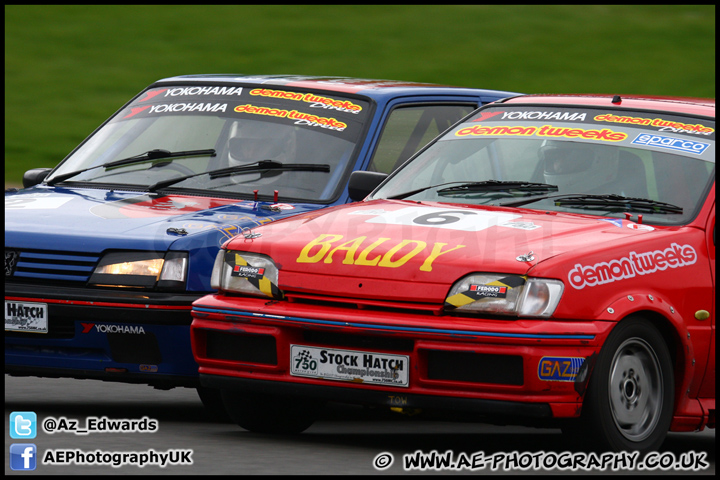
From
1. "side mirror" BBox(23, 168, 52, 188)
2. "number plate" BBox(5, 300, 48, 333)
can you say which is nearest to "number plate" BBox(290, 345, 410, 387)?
"number plate" BBox(5, 300, 48, 333)

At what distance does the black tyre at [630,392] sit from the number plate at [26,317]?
2.64 metres

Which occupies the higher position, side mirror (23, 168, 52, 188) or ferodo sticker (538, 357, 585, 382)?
side mirror (23, 168, 52, 188)

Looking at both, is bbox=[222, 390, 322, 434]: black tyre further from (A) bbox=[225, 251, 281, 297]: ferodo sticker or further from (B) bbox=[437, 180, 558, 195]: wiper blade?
(B) bbox=[437, 180, 558, 195]: wiper blade

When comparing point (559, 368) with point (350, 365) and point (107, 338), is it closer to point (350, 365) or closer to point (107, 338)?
point (350, 365)

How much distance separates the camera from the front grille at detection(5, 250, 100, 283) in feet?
20.7

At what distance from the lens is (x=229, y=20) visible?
26.0 meters

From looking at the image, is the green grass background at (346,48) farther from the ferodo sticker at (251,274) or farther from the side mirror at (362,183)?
the ferodo sticker at (251,274)

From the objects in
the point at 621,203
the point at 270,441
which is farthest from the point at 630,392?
the point at 270,441

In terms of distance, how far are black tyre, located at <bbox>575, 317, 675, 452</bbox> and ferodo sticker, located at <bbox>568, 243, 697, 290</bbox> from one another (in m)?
0.19

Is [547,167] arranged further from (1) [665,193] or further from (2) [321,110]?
(2) [321,110]

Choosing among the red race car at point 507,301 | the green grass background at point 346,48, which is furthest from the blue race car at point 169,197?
the green grass background at point 346,48

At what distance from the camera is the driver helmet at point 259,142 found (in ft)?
24.6

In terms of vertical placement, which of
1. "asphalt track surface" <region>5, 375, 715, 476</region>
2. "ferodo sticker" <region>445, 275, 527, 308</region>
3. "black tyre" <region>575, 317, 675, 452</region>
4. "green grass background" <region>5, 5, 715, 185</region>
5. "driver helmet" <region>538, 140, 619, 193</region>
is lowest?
"asphalt track surface" <region>5, 375, 715, 476</region>

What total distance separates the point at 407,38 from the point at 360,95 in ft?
59.0
